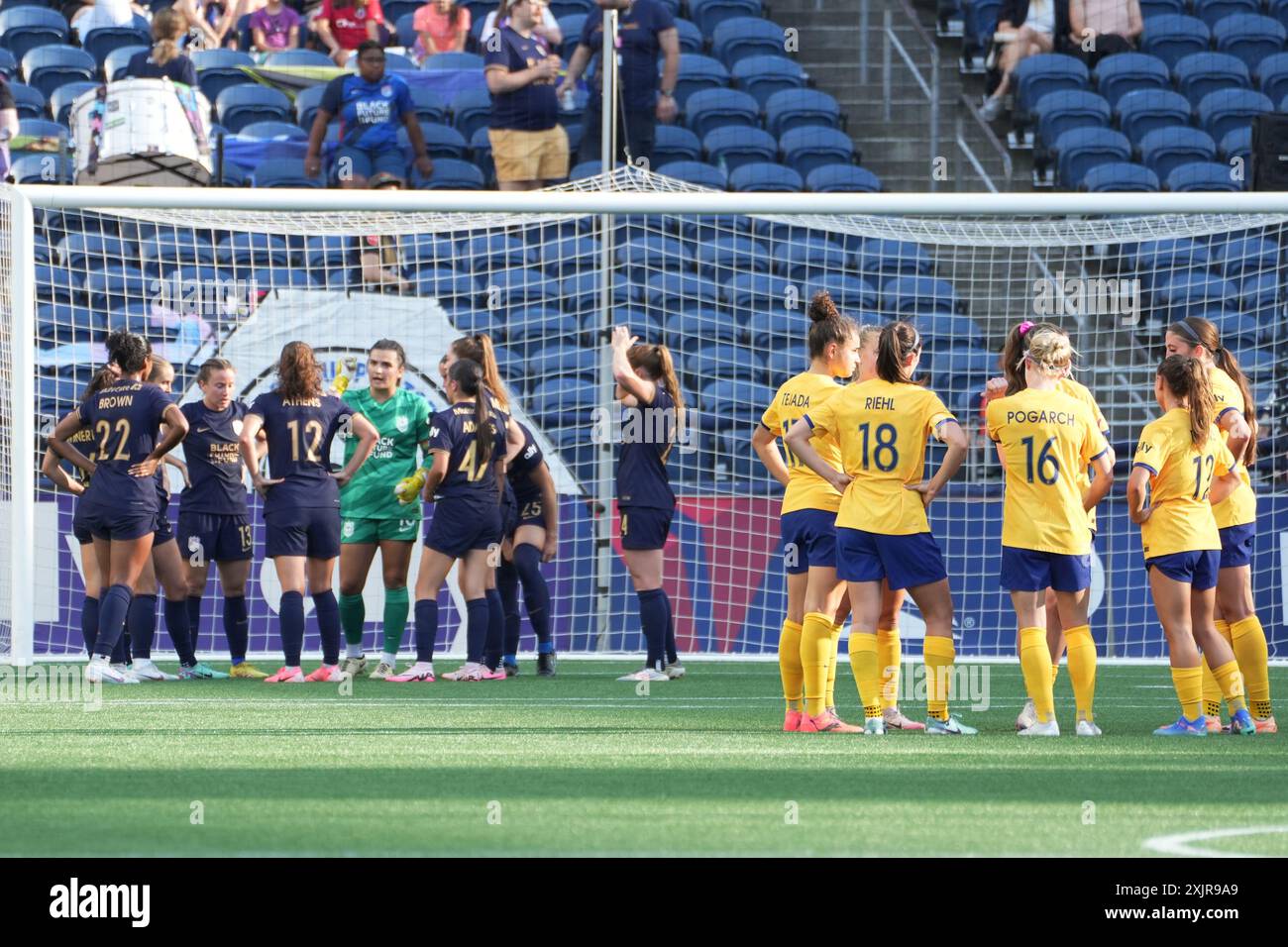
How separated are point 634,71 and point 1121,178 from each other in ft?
14.4

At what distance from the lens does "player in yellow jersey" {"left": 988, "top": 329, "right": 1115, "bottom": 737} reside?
25.1ft

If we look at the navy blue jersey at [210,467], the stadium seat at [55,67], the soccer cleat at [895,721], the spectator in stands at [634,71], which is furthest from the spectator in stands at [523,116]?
the soccer cleat at [895,721]

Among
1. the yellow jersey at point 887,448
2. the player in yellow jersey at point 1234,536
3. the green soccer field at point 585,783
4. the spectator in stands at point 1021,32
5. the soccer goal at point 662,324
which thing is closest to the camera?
the green soccer field at point 585,783

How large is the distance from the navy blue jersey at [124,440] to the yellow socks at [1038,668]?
4996 mm

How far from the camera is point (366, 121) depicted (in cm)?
1559

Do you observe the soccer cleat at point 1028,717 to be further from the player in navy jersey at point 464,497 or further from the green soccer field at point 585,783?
the player in navy jersey at point 464,497

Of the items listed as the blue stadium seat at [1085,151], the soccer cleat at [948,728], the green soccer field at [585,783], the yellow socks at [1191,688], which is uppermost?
the blue stadium seat at [1085,151]

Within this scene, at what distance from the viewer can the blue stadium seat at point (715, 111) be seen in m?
16.9

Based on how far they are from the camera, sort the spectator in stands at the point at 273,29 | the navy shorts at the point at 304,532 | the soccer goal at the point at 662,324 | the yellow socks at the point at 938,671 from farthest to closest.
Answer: the spectator in stands at the point at 273,29 → the soccer goal at the point at 662,324 → the navy shorts at the point at 304,532 → the yellow socks at the point at 938,671

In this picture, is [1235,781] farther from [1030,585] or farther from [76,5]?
[76,5]

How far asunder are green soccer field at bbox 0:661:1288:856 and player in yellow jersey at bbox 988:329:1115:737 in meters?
0.43

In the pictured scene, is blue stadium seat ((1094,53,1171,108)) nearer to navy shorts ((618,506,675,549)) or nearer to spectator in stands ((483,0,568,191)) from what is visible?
spectator in stands ((483,0,568,191))

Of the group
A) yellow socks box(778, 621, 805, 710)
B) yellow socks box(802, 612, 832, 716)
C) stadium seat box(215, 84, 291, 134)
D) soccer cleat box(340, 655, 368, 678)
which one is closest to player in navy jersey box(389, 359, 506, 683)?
soccer cleat box(340, 655, 368, 678)

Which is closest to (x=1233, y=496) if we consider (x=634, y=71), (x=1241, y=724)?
(x=1241, y=724)
